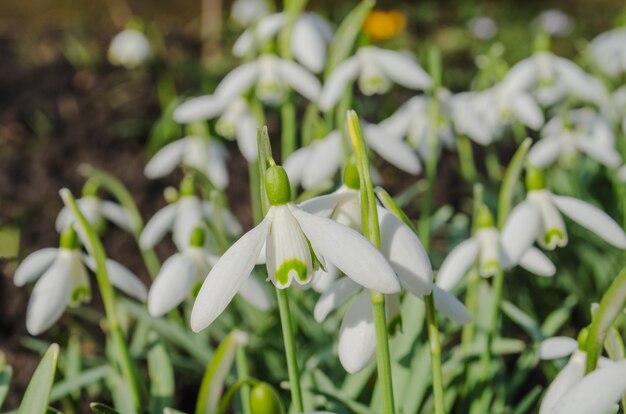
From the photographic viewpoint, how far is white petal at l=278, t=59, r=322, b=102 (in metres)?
2.08

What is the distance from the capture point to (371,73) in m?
2.03

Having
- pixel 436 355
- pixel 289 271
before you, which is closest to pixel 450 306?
pixel 436 355

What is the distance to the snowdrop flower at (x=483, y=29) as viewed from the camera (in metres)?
5.93

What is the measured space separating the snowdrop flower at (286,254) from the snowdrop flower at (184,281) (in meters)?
0.48

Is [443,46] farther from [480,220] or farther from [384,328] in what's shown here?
[384,328]

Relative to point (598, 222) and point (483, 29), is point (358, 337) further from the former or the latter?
point (483, 29)

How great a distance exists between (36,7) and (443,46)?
2877 mm

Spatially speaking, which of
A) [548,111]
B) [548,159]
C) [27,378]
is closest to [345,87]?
[548,159]

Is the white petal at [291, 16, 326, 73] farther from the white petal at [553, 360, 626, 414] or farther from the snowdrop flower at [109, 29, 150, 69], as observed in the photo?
the snowdrop flower at [109, 29, 150, 69]

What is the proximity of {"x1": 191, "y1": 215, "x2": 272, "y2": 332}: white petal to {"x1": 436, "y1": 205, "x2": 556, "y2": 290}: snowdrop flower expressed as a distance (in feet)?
1.98

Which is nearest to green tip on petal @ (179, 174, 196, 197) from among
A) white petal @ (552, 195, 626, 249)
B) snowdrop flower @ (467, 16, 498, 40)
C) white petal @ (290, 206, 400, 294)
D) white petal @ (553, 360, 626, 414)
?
white petal @ (552, 195, 626, 249)

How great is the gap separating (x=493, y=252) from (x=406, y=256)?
1.71 ft

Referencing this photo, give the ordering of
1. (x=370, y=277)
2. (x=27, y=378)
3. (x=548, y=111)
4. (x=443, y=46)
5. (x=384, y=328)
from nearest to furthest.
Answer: (x=370, y=277), (x=384, y=328), (x=27, y=378), (x=548, y=111), (x=443, y=46)

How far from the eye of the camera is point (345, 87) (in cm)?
189
